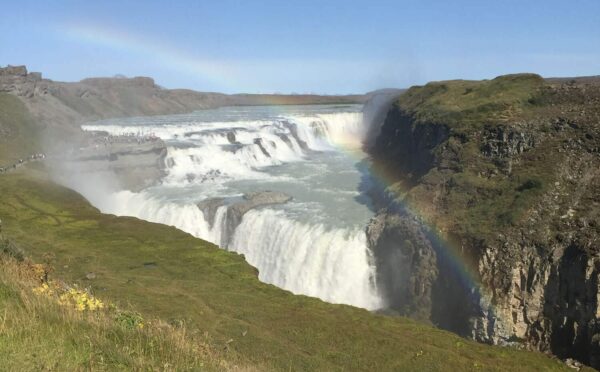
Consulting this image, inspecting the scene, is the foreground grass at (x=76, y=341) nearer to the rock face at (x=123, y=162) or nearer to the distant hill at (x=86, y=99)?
the rock face at (x=123, y=162)

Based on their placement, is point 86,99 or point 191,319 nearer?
point 191,319

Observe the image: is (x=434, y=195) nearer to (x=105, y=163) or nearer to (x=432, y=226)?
(x=432, y=226)

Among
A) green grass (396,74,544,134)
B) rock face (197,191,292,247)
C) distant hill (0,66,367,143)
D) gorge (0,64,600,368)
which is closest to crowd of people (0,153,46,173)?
gorge (0,64,600,368)

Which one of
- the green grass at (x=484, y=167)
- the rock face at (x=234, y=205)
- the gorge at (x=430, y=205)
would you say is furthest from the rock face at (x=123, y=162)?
the green grass at (x=484, y=167)

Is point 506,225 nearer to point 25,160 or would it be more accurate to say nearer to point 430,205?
point 430,205

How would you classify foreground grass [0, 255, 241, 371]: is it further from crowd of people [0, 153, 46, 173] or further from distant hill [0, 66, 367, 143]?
distant hill [0, 66, 367, 143]

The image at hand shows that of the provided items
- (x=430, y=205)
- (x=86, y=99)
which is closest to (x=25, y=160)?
(x=430, y=205)

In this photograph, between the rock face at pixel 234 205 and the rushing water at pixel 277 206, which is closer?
the rushing water at pixel 277 206
